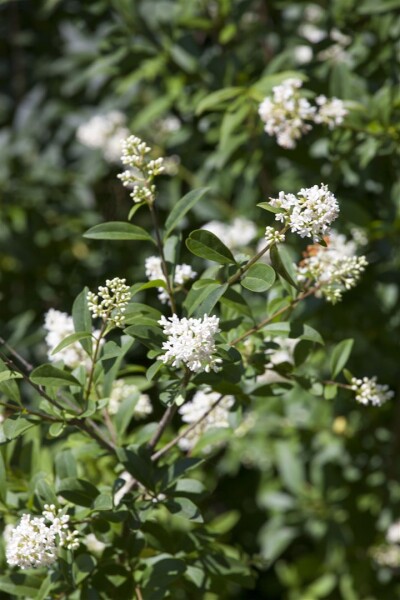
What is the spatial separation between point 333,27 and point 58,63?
1055mm

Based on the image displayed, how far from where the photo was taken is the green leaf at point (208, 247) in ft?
4.06

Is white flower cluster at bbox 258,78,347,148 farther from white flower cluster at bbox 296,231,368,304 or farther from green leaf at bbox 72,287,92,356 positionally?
green leaf at bbox 72,287,92,356

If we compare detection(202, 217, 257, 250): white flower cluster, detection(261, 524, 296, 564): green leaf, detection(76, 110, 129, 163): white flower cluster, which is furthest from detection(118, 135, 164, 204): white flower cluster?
detection(261, 524, 296, 564): green leaf

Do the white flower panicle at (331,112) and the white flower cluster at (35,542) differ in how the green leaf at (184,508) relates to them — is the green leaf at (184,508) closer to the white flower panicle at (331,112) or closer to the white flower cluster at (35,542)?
the white flower cluster at (35,542)

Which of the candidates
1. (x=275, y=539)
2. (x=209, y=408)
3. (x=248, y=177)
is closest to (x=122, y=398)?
(x=209, y=408)

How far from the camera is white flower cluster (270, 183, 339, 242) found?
115 cm

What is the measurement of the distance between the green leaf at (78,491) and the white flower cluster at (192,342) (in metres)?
0.33

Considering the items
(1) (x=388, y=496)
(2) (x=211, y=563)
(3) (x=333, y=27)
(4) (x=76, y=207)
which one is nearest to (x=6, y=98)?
(4) (x=76, y=207)

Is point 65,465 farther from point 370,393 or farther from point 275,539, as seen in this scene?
point 275,539

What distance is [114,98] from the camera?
9.67ft

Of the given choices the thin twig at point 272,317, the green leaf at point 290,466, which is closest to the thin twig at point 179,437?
the thin twig at point 272,317

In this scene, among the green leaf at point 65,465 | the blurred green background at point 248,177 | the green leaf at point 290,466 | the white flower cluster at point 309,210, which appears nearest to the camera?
the white flower cluster at point 309,210

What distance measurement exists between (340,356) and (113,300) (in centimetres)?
51

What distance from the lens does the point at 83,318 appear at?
134cm
